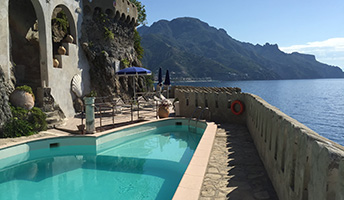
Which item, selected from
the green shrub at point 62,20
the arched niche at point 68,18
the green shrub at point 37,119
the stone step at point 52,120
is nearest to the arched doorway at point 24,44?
the green shrub at point 62,20

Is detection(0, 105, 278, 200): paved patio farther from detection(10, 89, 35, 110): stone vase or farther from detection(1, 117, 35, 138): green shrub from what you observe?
detection(10, 89, 35, 110): stone vase

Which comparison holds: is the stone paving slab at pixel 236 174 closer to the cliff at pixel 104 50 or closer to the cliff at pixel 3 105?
the cliff at pixel 3 105

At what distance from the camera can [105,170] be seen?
22.7 feet

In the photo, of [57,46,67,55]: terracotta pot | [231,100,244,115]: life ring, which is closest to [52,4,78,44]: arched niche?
[57,46,67,55]: terracotta pot

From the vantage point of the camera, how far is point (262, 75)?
183750mm

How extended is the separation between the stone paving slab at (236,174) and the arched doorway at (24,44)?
11.0m

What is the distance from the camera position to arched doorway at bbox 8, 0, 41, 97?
12.7 m

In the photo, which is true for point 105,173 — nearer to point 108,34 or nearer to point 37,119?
point 37,119

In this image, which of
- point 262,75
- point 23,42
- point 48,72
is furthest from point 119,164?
point 262,75

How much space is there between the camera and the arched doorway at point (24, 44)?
12669 millimetres

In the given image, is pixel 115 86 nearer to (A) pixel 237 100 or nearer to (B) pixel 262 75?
(A) pixel 237 100

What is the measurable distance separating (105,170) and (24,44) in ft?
34.0

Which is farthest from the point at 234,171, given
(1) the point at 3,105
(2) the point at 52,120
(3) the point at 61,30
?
(3) the point at 61,30

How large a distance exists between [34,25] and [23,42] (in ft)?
4.27
